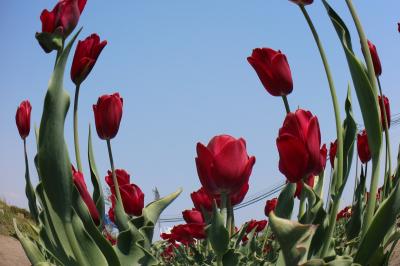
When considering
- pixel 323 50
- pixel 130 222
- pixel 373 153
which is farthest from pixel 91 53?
pixel 373 153

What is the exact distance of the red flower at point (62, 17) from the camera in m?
1.13

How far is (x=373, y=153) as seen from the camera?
3.77ft

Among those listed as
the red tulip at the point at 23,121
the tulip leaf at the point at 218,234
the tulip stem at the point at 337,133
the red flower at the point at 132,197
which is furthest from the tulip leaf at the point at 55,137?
the red tulip at the point at 23,121

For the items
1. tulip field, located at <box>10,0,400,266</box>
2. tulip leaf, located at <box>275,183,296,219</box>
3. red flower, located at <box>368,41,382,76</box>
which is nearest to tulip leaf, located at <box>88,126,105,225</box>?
tulip field, located at <box>10,0,400,266</box>

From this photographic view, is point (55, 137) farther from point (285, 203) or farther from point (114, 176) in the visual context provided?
point (285, 203)

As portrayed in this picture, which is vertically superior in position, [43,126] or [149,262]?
[43,126]

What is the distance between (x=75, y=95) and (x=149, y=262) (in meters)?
0.40

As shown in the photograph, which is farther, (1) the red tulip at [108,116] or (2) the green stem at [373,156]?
(1) the red tulip at [108,116]

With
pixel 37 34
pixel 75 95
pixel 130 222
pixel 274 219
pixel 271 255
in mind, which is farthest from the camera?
pixel 271 255

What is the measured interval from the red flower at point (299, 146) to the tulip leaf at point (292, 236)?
0.21 m

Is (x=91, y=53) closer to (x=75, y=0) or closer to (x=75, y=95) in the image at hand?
(x=75, y=95)

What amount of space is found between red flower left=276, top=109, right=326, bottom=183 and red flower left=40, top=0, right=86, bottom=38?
435 mm

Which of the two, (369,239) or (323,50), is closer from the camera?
(369,239)

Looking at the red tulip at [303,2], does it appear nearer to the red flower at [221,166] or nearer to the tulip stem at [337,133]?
the tulip stem at [337,133]
